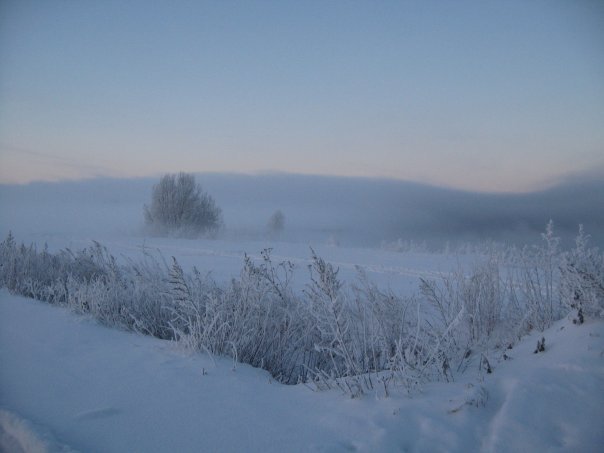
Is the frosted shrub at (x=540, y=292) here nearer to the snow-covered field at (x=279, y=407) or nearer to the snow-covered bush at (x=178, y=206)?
the snow-covered field at (x=279, y=407)

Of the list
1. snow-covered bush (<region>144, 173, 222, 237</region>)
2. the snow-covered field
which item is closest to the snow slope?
the snow-covered field

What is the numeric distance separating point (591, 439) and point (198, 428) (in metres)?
1.68

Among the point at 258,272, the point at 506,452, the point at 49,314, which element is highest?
the point at 258,272

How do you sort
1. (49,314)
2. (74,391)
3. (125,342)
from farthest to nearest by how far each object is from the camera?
(49,314) → (125,342) → (74,391)

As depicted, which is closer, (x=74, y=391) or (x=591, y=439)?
(x=591, y=439)

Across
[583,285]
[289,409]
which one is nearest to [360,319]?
[289,409]

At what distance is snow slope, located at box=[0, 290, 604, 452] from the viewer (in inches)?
66.1

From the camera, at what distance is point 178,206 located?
25.0m

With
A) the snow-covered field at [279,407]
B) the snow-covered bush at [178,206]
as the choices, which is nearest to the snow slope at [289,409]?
the snow-covered field at [279,407]

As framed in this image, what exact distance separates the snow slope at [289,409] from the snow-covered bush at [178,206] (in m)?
22.3

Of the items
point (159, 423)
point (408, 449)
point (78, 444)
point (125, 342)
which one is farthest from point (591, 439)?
point (125, 342)

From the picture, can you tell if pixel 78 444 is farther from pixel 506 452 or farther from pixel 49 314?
pixel 49 314

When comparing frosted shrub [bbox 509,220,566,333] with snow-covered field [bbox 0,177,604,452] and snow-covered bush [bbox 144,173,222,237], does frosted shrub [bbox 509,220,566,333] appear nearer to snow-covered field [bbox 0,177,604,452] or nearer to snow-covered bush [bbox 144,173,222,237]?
snow-covered field [bbox 0,177,604,452]

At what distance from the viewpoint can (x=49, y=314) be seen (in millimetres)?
3961
